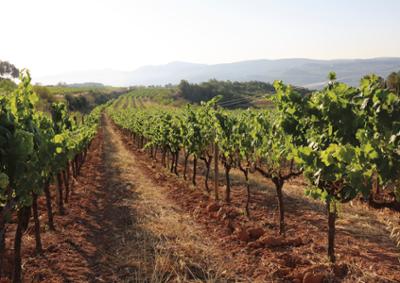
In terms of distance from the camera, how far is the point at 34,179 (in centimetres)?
616

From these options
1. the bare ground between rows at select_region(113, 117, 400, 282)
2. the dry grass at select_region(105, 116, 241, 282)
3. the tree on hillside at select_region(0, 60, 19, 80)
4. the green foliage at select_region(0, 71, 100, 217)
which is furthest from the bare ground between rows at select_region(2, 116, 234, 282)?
the tree on hillside at select_region(0, 60, 19, 80)

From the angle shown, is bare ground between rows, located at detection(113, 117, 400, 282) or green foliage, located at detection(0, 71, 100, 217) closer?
green foliage, located at detection(0, 71, 100, 217)

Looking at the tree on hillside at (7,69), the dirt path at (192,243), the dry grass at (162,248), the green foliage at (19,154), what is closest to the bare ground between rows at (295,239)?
the dirt path at (192,243)

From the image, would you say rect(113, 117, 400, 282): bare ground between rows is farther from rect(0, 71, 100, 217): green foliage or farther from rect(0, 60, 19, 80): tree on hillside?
rect(0, 60, 19, 80): tree on hillside

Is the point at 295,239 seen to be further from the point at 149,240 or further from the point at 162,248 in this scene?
the point at 149,240

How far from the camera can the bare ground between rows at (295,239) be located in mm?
7953

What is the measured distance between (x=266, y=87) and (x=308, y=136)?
118 metres

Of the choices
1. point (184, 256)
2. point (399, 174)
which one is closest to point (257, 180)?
point (184, 256)

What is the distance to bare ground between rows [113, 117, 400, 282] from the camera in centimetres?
795

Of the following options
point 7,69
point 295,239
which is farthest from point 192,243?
point 7,69

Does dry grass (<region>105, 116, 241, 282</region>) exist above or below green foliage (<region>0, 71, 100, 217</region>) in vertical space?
below

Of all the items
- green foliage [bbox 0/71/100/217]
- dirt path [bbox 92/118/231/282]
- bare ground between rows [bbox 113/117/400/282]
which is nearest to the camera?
green foliage [bbox 0/71/100/217]

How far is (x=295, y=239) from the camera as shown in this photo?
32.1ft

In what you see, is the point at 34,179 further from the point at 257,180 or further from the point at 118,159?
the point at 118,159
